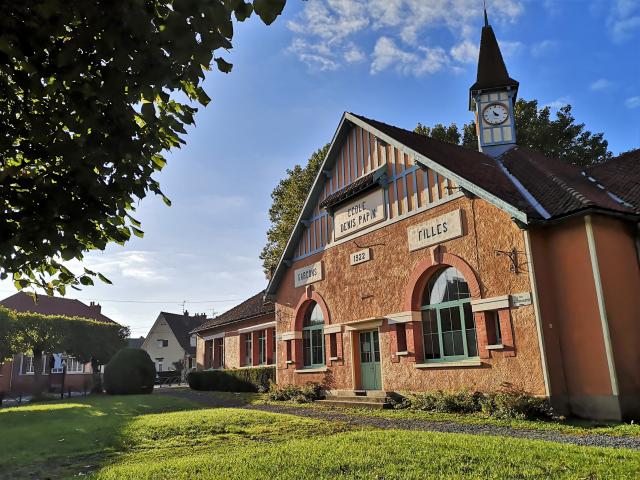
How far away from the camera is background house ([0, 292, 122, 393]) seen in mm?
35844

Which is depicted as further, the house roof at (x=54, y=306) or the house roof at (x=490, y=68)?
the house roof at (x=54, y=306)

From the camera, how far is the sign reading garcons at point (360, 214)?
1561 centimetres

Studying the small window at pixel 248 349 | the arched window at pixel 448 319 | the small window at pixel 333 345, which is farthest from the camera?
the small window at pixel 248 349

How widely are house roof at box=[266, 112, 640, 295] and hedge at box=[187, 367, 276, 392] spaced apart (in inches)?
381

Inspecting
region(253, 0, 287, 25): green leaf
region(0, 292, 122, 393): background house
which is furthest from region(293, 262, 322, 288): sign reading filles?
region(0, 292, 122, 393): background house

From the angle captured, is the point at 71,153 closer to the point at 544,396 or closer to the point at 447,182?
the point at 544,396

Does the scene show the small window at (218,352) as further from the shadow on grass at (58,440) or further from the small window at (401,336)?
the small window at (401,336)

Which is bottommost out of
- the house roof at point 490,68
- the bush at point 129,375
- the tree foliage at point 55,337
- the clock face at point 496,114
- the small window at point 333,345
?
the bush at point 129,375

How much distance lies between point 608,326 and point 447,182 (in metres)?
5.22

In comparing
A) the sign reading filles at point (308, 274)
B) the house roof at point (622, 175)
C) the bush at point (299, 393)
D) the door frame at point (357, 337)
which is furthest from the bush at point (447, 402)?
the sign reading filles at point (308, 274)

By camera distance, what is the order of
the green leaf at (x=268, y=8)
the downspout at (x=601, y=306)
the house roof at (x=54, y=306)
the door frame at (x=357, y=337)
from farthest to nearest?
the house roof at (x=54, y=306) < the door frame at (x=357, y=337) < the downspout at (x=601, y=306) < the green leaf at (x=268, y=8)

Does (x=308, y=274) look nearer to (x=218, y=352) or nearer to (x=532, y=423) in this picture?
(x=532, y=423)

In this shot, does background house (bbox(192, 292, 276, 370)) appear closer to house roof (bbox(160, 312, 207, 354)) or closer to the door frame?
the door frame

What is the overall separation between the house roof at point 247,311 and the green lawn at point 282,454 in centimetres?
1272
